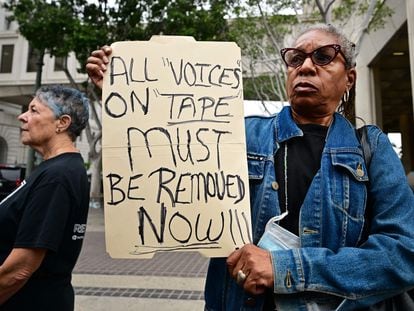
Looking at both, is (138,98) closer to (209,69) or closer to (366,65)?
(209,69)

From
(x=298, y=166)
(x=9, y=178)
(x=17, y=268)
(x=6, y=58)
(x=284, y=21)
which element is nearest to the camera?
(x=298, y=166)

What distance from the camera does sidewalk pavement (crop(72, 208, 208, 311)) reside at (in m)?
4.29

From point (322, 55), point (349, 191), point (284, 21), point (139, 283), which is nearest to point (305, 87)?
point (322, 55)

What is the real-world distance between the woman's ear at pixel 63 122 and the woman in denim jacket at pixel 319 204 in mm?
737

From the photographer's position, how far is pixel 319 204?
1174 millimetres

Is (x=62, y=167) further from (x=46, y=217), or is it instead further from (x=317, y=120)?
(x=317, y=120)

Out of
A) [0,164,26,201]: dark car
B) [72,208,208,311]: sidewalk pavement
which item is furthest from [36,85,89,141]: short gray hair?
[0,164,26,201]: dark car

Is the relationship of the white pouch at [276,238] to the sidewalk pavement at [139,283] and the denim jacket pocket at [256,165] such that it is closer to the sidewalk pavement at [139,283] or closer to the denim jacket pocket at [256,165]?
the denim jacket pocket at [256,165]

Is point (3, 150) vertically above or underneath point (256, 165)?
above

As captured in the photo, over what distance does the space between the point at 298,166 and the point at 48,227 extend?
3.67 feet

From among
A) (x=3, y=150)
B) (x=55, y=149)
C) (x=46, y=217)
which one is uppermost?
(x=3, y=150)

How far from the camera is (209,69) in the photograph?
1.35 metres

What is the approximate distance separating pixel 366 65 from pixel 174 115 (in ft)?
41.7

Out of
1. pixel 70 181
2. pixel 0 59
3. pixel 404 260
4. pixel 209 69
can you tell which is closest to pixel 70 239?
pixel 70 181
